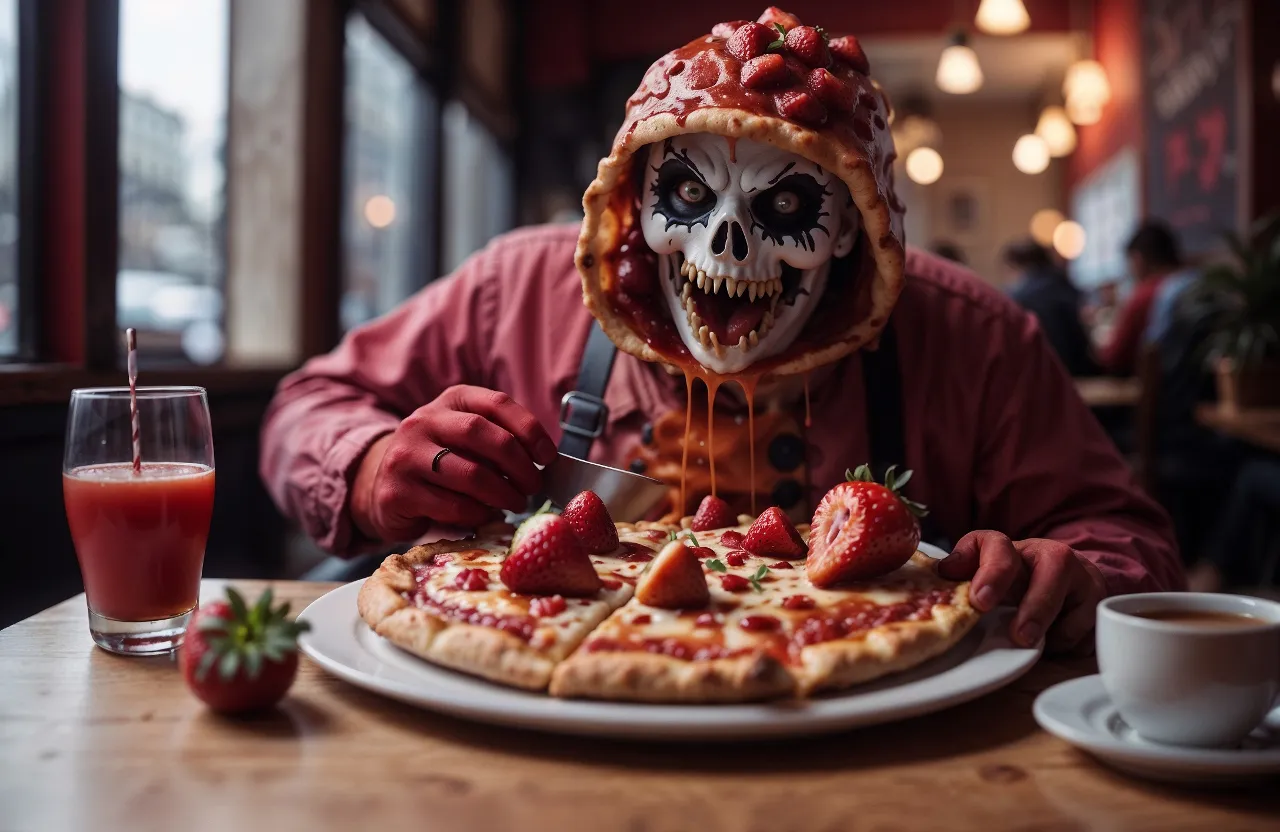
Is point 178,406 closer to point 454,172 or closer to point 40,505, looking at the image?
point 40,505

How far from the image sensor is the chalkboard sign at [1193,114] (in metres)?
6.32

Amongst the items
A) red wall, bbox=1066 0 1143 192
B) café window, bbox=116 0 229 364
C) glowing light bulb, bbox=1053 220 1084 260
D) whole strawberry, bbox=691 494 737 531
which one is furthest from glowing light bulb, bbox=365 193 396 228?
glowing light bulb, bbox=1053 220 1084 260

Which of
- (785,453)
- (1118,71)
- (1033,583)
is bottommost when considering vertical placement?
(1033,583)

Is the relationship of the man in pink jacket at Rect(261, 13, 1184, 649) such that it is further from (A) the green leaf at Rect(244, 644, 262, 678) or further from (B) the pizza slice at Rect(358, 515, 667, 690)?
(A) the green leaf at Rect(244, 644, 262, 678)

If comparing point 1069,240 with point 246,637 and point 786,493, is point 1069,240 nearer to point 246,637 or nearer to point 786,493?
point 786,493

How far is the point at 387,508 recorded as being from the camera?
4.78ft

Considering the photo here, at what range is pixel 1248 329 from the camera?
4.16 m

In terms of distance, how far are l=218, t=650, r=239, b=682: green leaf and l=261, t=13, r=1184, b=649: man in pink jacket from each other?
47 cm

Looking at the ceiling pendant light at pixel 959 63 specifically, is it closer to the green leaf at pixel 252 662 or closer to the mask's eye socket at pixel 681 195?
the mask's eye socket at pixel 681 195

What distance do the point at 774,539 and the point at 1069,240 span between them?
11.7 metres

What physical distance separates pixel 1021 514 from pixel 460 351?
1071mm

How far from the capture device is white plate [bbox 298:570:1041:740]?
34.6 inches

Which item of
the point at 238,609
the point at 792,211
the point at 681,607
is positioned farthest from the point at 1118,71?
the point at 238,609

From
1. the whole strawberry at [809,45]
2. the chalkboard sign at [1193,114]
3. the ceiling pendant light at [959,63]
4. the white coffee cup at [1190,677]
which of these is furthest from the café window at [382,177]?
the chalkboard sign at [1193,114]
